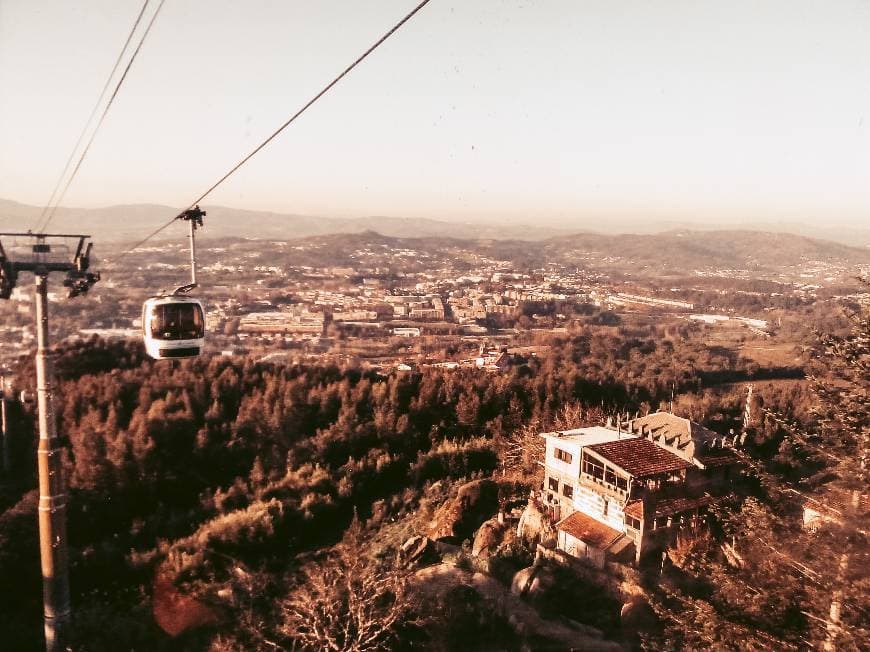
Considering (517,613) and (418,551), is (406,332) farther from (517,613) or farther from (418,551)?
(517,613)

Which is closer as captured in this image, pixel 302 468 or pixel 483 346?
pixel 302 468

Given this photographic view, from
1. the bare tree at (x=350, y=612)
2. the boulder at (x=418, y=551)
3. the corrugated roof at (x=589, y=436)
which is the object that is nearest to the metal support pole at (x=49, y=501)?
the bare tree at (x=350, y=612)

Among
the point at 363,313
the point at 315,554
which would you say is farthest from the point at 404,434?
the point at 363,313

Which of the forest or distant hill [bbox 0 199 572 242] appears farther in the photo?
distant hill [bbox 0 199 572 242]

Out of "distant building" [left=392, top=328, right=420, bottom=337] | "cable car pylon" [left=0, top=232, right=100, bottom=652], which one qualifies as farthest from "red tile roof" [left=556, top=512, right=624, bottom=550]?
"distant building" [left=392, top=328, right=420, bottom=337]

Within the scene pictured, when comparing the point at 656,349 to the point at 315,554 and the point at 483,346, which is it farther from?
the point at 315,554

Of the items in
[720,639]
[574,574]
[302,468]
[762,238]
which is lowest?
[302,468]

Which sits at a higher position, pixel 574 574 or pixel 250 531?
pixel 574 574

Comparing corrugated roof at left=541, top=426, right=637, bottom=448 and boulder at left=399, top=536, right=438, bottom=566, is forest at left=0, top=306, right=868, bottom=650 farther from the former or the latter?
corrugated roof at left=541, top=426, right=637, bottom=448
